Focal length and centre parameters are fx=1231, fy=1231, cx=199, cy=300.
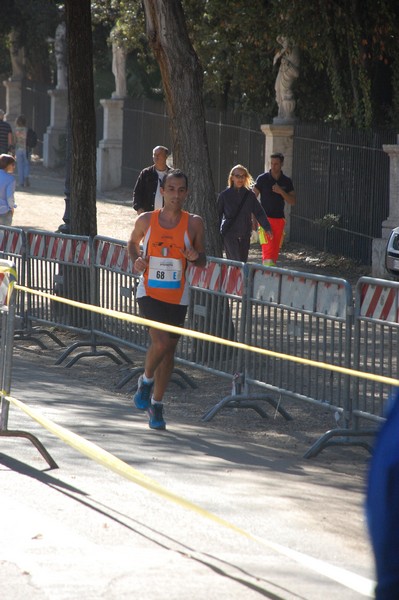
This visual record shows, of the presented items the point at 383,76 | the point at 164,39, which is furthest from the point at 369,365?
the point at 383,76

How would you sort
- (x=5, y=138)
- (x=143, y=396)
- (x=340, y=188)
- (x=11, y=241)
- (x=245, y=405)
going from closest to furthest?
1. (x=143, y=396)
2. (x=245, y=405)
3. (x=11, y=241)
4. (x=340, y=188)
5. (x=5, y=138)

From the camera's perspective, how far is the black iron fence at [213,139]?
1027 inches

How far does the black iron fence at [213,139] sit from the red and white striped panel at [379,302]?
17.2m

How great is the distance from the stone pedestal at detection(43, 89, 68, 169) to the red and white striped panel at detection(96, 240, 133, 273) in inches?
1286

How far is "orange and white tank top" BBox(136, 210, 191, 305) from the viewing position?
880 centimetres

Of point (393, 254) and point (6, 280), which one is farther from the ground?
point (6, 280)

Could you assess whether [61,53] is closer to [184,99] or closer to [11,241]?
[11,241]

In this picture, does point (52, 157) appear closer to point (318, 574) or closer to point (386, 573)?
point (318, 574)

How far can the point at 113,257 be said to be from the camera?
11.9 meters

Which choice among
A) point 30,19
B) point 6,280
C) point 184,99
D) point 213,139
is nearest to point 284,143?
point 213,139

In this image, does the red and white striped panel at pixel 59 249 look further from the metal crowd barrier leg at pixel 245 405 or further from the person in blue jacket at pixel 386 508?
the person in blue jacket at pixel 386 508

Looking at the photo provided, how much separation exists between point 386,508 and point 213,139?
26.8 m

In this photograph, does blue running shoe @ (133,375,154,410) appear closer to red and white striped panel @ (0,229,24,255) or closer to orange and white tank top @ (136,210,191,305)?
orange and white tank top @ (136,210,191,305)

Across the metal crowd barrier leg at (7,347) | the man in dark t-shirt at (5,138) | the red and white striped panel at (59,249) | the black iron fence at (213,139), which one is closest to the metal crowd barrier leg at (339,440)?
the metal crowd barrier leg at (7,347)
